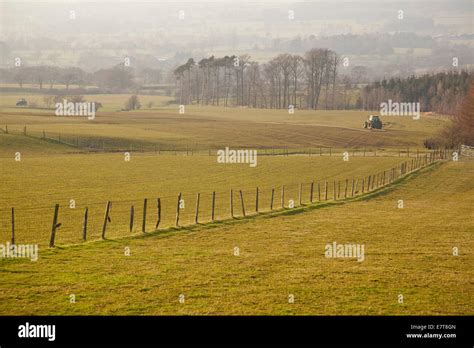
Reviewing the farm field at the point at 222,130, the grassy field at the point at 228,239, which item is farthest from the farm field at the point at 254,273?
the farm field at the point at 222,130

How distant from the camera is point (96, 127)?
10375 cm

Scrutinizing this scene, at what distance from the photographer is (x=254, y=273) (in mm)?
18969

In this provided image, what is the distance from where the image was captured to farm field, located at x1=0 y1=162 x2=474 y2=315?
1524 centimetres

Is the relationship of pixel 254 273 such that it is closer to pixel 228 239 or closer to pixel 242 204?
pixel 228 239

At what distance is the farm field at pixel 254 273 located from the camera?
1524cm

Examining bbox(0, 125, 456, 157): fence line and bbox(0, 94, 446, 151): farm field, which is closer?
bbox(0, 125, 456, 157): fence line

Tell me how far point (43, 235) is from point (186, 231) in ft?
18.2

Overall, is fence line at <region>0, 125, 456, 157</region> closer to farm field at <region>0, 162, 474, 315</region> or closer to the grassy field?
the grassy field
